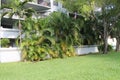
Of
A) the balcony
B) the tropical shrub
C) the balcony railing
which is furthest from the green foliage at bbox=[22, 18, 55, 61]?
the balcony railing

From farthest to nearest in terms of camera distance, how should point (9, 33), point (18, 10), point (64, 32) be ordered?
point (64, 32)
point (9, 33)
point (18, 10)

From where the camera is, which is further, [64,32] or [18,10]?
[64,32]

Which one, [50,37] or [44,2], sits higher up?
[44,2]

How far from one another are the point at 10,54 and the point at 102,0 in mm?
11995

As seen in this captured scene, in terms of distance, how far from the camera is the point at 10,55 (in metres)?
23.6

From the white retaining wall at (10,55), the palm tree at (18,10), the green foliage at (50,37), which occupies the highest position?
the palm tree at (18,10)

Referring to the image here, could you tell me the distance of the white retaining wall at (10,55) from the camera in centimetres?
2298

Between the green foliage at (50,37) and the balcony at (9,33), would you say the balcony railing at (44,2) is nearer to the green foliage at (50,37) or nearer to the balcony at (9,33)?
the green foliage at (50,37)

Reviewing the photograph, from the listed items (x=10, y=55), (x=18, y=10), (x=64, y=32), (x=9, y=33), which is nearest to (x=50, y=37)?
(x=64, y=32)

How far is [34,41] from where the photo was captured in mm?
24453

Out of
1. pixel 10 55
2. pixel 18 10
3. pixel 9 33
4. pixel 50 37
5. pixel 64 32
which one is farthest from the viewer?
pixel 64 32

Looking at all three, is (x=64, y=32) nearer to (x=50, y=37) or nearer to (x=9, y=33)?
(x=50, y=37)

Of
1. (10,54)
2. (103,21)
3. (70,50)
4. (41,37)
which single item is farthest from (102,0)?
(10,54)

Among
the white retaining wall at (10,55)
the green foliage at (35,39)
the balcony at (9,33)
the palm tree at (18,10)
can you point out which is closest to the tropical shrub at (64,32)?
the green foliage at (35,39)
